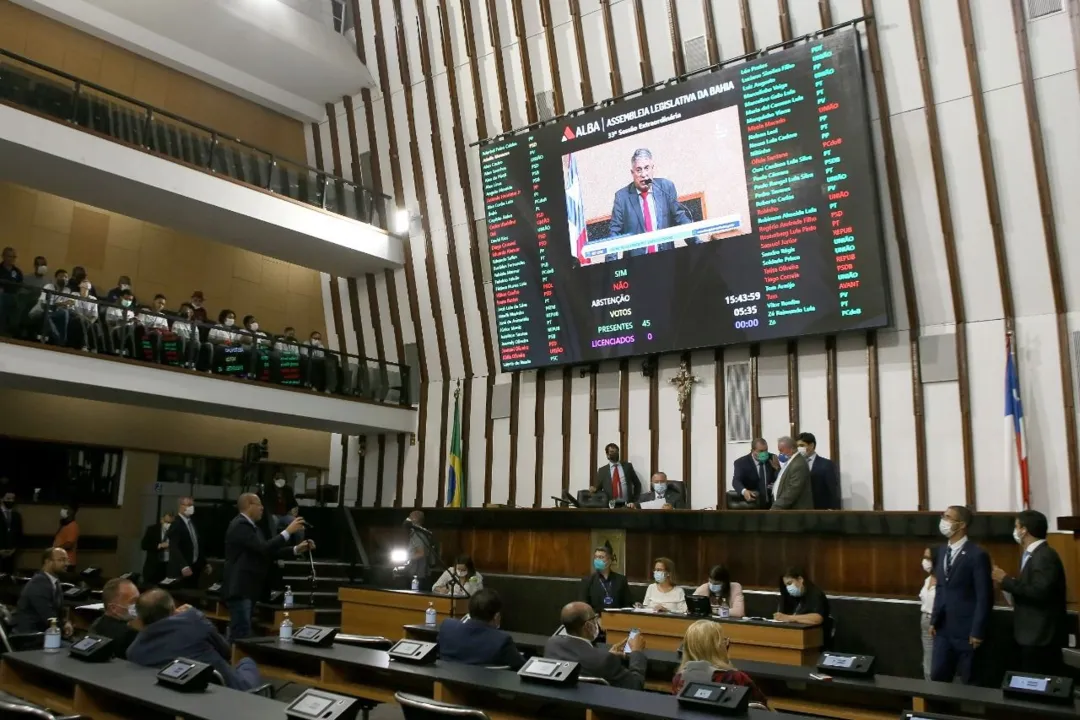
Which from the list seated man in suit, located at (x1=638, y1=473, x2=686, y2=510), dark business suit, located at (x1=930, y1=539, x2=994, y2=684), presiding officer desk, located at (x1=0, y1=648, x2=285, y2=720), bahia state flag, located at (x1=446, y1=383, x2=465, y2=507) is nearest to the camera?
presiding officer desk, located at (x1=0, y1=648, x2=285, y2=720)

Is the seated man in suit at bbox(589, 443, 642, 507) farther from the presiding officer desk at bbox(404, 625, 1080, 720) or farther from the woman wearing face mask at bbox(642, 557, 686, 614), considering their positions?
the presiding officer desk at bbox(404, 625, 1080, 720)

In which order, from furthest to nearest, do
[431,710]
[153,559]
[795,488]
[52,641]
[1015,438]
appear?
[153,559]
[1015,438]
[795,488]
[52,641]
[431,710]

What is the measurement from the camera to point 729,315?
30.2 ft

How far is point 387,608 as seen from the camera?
8.52 metres

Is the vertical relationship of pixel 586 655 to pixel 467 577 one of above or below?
below

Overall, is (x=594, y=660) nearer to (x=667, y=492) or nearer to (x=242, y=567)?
(x=242, y=567)

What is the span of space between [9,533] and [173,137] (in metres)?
4.78

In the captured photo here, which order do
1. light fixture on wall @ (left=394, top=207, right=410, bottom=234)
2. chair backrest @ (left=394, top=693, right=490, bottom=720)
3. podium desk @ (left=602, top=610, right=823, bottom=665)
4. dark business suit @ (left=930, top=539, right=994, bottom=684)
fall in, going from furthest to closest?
light fixture on wall @ (left=394, top=207, right=410, bottom=234)
podium desk @ (left=602, top=610, right=823, bottom=665)
dark business suit @ (left=930, top=539, right=994, bottom=684)
chair backrest @ (left=394, top=693, right=490, bottom=720)

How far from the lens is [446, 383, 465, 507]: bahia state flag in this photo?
11.6 metres

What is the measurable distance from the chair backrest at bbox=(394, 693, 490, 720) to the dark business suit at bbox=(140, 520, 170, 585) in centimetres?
709

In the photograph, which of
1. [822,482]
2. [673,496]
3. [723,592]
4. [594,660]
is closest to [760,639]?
[723,592]

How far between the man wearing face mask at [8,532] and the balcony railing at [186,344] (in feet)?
6.25

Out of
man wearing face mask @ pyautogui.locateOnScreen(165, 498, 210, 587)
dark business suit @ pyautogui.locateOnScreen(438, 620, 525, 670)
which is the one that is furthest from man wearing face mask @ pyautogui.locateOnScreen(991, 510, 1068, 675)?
man wearing face mask @ pyautogui.locateOnScreen(165, 498, 210, 587)

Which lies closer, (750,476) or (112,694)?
(112,694)
